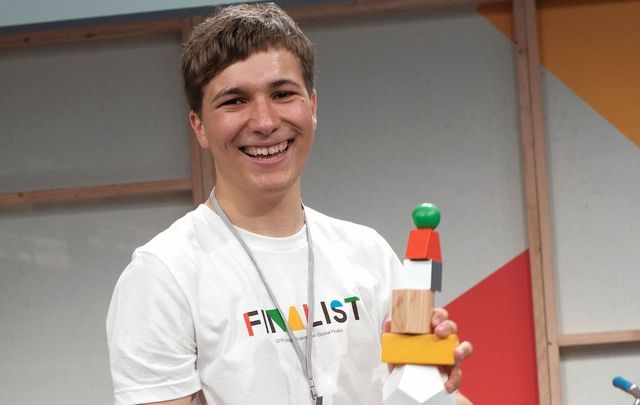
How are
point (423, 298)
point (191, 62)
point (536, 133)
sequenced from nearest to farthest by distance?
point (423, 298) < point (191, 62) < point (536, 133)

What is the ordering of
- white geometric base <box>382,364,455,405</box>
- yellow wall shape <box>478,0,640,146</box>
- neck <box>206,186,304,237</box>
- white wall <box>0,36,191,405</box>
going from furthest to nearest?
white wall <box>0,36,191,405</box>
yellow wall shape <box>478,0,640,146</box>
neck <box>206,186,304,237</box>
white geometric base <box>382,364,455,405</box>

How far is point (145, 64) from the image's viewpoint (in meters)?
4.34

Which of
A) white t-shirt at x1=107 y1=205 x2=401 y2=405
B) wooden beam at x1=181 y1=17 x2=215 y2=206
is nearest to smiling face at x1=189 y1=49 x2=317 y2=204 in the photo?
white t-shirt at x1=107 y1=205 x2=401 y2=405

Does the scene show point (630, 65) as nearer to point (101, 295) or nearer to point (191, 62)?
point (101, 295)

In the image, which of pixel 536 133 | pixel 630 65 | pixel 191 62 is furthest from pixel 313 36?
pixel 191 62

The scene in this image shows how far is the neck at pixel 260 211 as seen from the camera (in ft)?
6.13

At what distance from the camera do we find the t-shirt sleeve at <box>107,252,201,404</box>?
168 cm

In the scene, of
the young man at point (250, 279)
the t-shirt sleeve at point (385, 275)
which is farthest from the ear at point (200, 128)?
the t-shirt sleeve at point (385, 275)

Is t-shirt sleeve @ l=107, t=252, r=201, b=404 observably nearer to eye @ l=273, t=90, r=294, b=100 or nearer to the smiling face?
the smiling face

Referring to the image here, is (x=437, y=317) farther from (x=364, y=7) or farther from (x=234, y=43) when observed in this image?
(x=364, y=7)

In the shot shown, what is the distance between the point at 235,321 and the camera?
5.76 ft

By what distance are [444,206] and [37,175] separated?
176 centimetres

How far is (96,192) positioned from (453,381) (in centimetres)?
282

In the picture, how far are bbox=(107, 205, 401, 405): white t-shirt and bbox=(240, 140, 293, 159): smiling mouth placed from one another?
0.15 m
